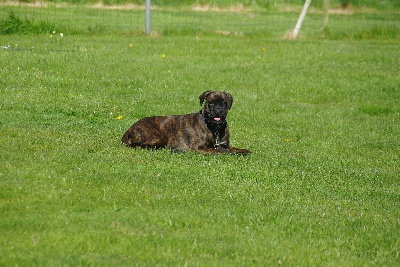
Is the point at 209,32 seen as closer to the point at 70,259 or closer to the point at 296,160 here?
the point at 296,160

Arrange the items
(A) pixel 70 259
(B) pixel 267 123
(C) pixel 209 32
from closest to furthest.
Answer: (A) pixel 70 259 → (B) pixel 267 123 → (C) pixel 209 32

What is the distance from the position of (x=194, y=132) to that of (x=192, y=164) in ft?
4.00

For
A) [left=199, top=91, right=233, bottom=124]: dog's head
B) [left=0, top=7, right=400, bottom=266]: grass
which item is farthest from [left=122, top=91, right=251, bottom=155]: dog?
[left=0, top=7, right=400, bottom=266]: grass

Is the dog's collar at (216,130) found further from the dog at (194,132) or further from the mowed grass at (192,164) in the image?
the mowed grass at (192,164)

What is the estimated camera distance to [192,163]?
9484 millimetres

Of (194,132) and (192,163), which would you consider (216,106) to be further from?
(192,163)

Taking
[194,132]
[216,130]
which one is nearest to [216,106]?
[216,130]

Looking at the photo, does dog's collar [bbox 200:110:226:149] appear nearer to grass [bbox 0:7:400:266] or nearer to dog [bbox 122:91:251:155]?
dog [bbox 122:91:251:155]

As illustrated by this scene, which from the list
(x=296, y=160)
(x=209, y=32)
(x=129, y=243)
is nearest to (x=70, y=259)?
(x=129, y=243)

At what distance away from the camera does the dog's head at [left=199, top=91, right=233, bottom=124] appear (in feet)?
34.0

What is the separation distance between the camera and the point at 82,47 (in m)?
17.7

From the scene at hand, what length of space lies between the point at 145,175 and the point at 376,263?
304cm

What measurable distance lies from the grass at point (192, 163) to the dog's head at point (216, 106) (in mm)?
631

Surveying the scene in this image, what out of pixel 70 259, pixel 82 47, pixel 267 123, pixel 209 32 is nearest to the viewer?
pixel 70 259
